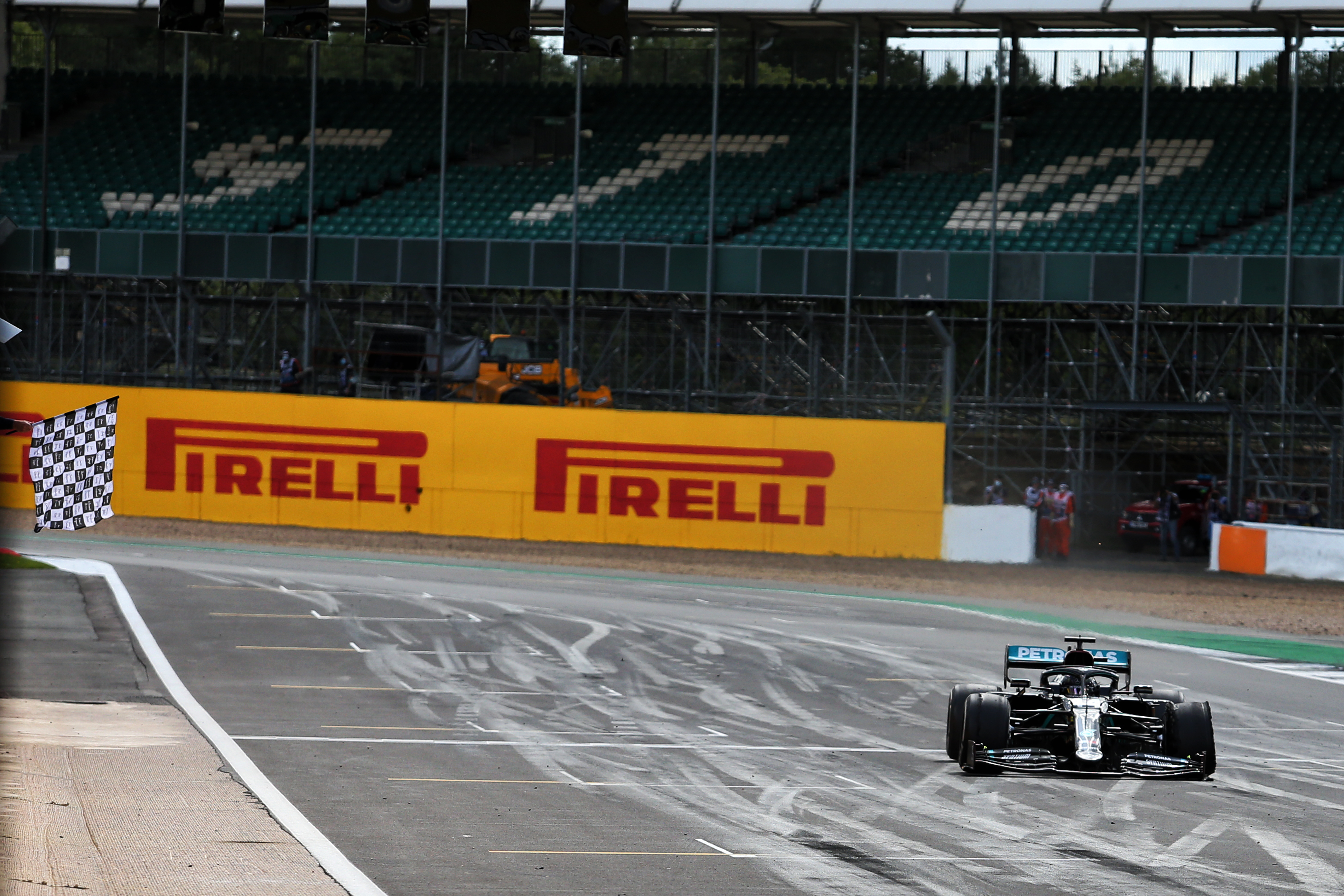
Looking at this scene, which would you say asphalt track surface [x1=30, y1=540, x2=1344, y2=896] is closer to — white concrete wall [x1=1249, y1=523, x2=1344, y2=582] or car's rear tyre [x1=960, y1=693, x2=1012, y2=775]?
car's rear tyre [x1=960, y1=693, x2=1012, y2=775]

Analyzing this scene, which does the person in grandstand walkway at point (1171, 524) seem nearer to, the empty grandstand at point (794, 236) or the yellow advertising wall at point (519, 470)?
the empty grandstand at point (794, 236)

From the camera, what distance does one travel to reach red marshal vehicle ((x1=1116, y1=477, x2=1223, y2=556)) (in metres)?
36.0

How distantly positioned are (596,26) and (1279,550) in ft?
73.1

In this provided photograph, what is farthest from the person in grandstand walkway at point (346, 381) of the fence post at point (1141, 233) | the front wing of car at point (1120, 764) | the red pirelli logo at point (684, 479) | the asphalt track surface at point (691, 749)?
the front wing of car at point (1120, 764)

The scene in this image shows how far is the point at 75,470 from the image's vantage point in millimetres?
14281

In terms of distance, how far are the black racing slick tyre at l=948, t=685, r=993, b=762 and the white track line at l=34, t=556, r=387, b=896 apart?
5.16 metres

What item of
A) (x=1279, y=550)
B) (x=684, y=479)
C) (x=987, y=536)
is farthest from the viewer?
(x=684, y=479)

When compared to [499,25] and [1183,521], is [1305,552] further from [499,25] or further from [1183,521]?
[499,25]

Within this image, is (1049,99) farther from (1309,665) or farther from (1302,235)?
(1309,665)

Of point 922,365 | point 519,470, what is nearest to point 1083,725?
point 519,470

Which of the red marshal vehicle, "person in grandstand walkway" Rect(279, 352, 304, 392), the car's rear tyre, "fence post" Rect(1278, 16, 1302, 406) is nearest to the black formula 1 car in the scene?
the car's rear tyre

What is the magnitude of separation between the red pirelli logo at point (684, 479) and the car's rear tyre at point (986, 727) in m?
21.2

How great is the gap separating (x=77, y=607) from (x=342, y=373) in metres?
15.8

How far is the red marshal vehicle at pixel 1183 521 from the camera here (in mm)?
35969
